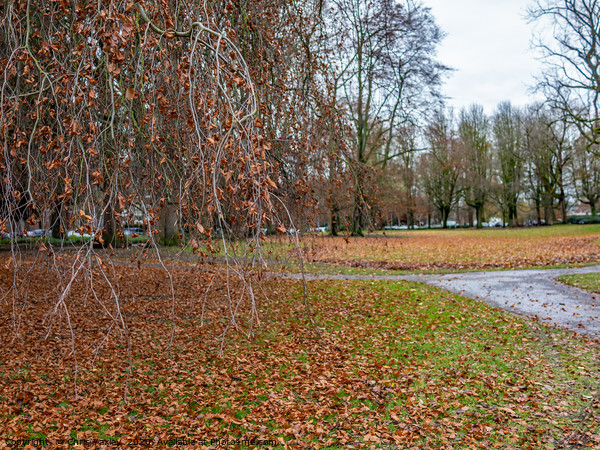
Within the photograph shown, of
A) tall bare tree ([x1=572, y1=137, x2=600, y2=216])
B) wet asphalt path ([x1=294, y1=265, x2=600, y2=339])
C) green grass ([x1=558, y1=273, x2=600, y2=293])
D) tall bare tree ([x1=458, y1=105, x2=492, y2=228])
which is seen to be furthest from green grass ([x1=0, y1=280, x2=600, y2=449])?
tall bare tree ([x1=458, y1=105, x2=492, y2=228])

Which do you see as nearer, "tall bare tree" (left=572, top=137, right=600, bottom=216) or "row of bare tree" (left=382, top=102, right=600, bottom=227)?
"tall bare tree" (left=572, top=137, right=600, bottom=216)

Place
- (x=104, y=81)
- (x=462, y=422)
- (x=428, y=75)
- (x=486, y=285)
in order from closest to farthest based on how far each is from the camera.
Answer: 1. (x=462, y=422)
2. (x=104, y=81)
3. (x=486, y=285)
4. (x=428, y=75)

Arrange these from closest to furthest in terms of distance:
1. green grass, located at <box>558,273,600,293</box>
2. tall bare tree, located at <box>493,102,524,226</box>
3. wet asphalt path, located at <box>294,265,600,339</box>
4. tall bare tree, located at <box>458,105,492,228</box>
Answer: wet asphalt path, located at <box>294,265,600,339</box>, green grass, located at <box>558,273,600,293</box>, tall bare tree, located at <box>493,102,524,226</box>, tall bare tree, located at <box>458,105,492,228</box>

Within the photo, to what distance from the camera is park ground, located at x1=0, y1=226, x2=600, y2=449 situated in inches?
133

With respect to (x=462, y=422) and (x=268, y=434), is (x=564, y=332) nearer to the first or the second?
(x=462, y=422)

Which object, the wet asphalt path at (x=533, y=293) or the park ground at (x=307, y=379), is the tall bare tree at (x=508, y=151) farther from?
the park ground at (x=307, y=379)

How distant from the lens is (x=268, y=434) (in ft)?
11.1

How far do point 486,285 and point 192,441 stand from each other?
7.42m

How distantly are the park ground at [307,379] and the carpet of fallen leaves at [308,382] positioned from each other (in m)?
0.02

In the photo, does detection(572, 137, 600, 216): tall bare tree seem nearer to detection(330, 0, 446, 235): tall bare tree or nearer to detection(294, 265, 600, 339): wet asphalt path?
detection(330, 0, 446, 235): tall bare tree

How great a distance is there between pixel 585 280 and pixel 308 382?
285 inches

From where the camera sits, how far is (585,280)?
884 cm

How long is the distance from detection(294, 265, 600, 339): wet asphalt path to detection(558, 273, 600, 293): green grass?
0.52ft

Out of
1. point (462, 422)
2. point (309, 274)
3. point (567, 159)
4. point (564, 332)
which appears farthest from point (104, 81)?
point (567, 159)
